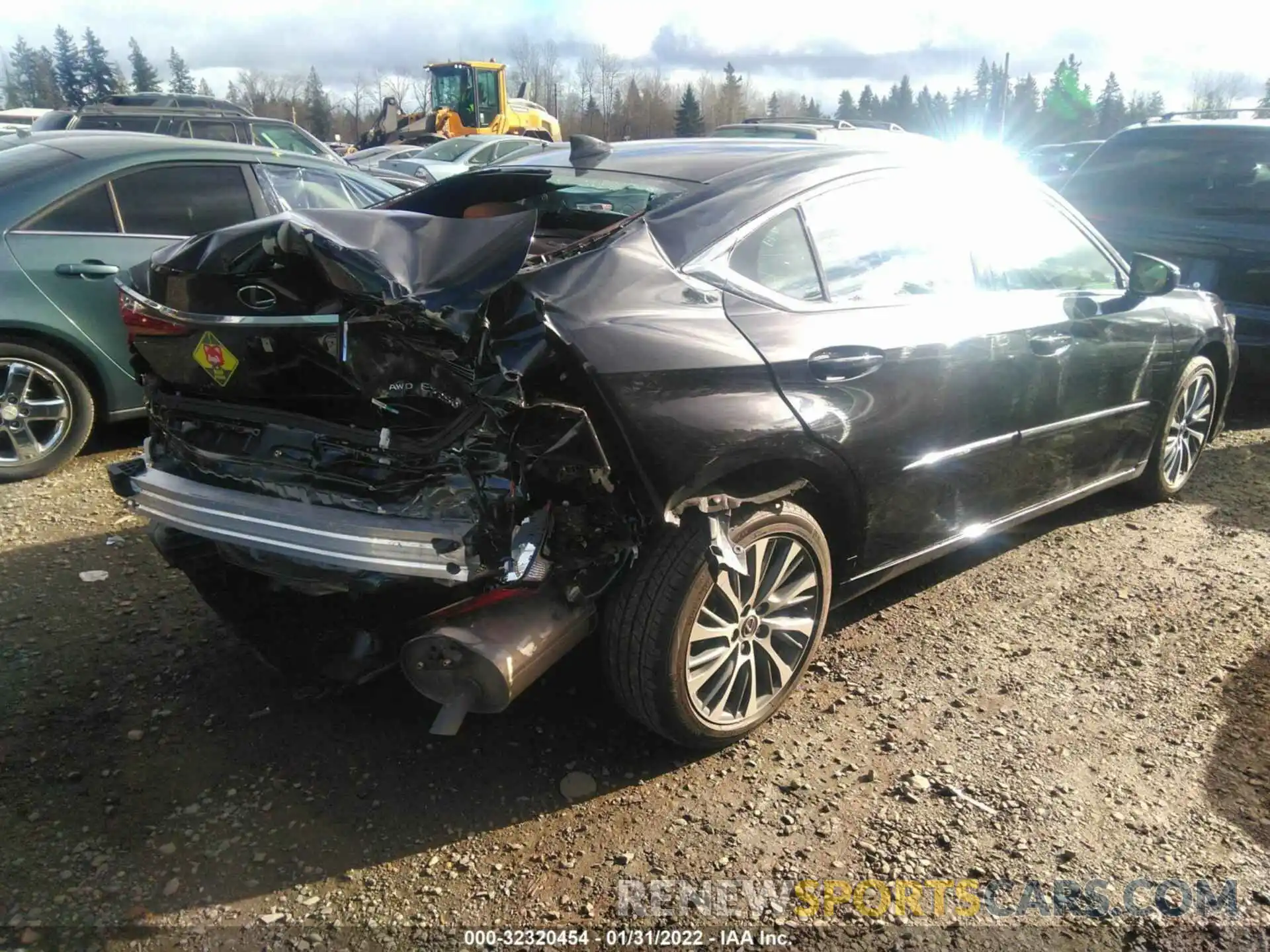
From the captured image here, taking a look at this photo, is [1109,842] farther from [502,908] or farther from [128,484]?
[128,484]

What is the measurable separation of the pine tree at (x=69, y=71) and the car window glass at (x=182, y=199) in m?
80.7

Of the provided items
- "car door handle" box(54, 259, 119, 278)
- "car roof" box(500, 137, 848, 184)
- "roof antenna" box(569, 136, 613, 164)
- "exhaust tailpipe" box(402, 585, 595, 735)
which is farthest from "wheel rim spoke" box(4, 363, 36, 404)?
"exhaust tailpipe" box(402, 585, 595, 735)

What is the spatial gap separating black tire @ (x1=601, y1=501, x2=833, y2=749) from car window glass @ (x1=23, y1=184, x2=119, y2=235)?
3930 millimetres

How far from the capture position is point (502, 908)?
91.7 inches

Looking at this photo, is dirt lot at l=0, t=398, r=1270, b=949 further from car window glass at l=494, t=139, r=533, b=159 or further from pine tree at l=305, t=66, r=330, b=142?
pine tree at l=305, t=66, r=330, b=142

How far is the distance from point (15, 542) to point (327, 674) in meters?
2.32

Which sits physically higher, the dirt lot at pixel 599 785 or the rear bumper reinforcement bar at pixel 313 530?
the rear bumper reinforcement bar at pixel 313 530

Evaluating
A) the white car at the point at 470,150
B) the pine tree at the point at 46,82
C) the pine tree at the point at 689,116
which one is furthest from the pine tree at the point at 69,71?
the white car at the point at 470,150

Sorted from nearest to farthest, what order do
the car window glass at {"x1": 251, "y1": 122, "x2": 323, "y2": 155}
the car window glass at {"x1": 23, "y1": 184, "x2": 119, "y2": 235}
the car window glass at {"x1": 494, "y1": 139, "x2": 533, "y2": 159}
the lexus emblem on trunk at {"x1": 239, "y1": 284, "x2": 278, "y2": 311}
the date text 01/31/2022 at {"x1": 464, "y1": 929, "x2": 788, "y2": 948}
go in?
the date text 01/31/2022 at {"x1": 464, "y1": 929, "x2": 788, "y2": 948}
the lexus emblem on trunk at {"x1": 239, "y1": 284, "x2": 278, "y2": 311}
the car window glass at {"x1": 23, "y1": 184, "x2": 119, "y2": 235}
the car window glass at {"x1": 251, "y1": 122, "x2": 323, "y2": 155}
the car window glass at {"x1": 494, "y1": 139, "x2": 533, "y2": 159}

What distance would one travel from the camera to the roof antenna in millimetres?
3518

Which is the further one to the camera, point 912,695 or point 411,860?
point 912,695

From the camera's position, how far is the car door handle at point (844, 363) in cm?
283

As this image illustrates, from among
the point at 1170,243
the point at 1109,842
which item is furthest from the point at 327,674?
the point at 1170,243

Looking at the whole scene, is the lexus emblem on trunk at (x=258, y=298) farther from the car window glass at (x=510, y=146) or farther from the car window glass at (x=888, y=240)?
the car window glass at (x=510, y=146)
